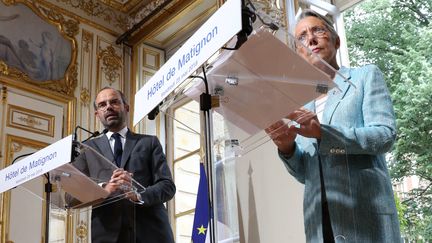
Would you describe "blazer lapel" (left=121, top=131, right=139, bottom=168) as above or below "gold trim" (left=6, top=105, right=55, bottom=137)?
below

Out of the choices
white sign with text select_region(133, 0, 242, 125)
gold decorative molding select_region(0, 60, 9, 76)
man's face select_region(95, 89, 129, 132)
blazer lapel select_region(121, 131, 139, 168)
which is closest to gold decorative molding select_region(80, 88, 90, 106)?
gold decorative molding select_region(0, 60, 9, 76)

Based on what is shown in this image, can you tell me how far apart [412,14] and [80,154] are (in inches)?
141

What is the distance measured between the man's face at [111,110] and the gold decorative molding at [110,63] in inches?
118

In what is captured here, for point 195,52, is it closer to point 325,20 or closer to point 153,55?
point 325,20

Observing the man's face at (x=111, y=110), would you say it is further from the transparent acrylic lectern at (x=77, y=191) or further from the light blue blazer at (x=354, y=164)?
the light blue blazer at (x=354, y=164)

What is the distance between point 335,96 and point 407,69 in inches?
137

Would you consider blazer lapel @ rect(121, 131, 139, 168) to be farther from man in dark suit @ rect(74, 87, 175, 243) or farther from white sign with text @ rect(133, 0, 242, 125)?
white sign with text @ rect(133, 0, 242, 125)

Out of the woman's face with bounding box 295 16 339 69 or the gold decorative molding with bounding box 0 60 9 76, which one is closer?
the woman's face with bounding box 295 16 339 69

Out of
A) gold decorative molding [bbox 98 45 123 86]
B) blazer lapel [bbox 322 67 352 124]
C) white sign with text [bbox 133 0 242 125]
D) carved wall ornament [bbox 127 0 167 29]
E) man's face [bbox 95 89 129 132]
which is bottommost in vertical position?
blazer lapel [bbox 322 67 352 124]

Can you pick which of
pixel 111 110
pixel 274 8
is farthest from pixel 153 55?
pixel 111 110

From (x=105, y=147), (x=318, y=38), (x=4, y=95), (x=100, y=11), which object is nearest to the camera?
(x=318, y=38)

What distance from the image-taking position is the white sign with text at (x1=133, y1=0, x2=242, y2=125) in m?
1.42

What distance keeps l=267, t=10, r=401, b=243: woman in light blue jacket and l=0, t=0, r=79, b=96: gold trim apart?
4.23 m

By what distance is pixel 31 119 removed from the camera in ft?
17.2
